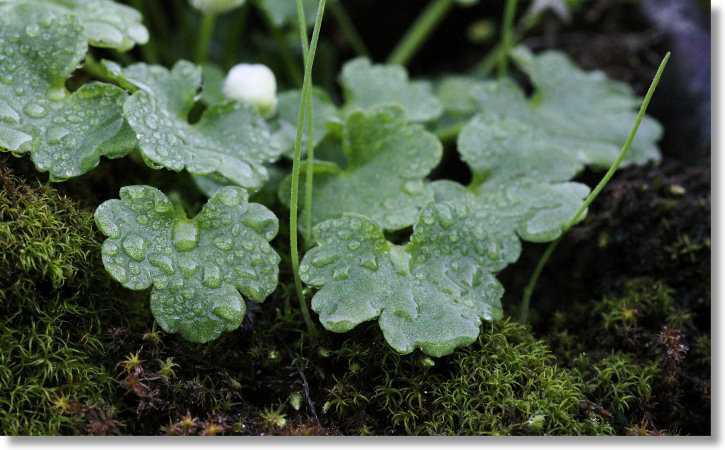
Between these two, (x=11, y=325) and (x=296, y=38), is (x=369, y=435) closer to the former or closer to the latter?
(x=11, y=325)

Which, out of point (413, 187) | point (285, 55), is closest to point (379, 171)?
point (413, 187)

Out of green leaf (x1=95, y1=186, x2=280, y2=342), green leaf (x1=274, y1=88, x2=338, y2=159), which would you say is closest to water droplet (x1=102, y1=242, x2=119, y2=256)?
green leaf (x1=95, y1=186, x2=280, y2=342)

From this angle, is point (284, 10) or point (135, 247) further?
point (284, 10)

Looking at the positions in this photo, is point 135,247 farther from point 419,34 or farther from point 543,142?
point 419,34

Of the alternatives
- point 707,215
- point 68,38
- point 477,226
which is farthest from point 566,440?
point 68,38

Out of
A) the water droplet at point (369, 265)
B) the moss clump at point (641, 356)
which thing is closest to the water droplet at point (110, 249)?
the water droplet at point (369, 265)

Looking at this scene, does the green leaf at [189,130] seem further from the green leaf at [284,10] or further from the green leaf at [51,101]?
the green leaf at [284,10]

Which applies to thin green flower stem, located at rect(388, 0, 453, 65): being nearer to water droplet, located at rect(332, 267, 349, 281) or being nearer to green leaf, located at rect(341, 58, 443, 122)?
green leaf, located at rect(341, 58, 443, 122)

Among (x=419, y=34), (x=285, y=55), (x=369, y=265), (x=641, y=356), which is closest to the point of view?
(x=369, y=265)
